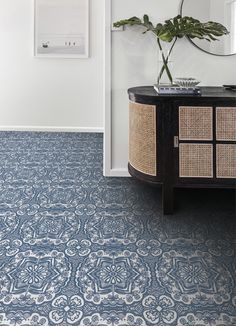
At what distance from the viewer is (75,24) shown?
17.4 ft

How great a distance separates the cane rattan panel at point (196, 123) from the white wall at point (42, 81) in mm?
3217

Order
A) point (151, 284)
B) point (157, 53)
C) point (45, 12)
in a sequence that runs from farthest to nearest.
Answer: point (45, 12), point (157, 53), point (151, 284)

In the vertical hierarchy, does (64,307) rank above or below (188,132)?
below

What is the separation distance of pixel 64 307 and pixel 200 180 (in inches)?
52.2

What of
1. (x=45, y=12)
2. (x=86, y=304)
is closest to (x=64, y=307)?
(x=86, y=304)

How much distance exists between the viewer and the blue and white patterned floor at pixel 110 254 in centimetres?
152

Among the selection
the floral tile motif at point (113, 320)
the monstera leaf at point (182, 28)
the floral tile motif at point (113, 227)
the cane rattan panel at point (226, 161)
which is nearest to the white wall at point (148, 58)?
the monstera leaf at point (182, 28)

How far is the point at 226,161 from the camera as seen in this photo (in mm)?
2436

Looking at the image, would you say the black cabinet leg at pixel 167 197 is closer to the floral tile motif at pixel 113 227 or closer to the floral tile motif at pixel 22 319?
the floral tile motif at pixel 113 227

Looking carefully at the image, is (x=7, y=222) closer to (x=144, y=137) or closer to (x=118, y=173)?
(x=144, y=137)

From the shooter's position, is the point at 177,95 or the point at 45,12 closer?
the point at 177,95

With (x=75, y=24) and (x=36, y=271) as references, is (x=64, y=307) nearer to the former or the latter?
(x=36, y=271)

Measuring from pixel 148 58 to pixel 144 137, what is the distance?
2.86 feet

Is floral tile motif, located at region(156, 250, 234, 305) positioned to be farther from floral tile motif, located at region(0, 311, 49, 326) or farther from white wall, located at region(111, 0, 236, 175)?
white wall, located at region(111, 0, 236, 175)
